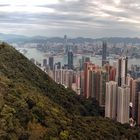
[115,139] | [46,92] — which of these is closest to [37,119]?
[115,139]

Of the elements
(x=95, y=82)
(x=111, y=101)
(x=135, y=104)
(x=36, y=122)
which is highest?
(x=36, y=122)

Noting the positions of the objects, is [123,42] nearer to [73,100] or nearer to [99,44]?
[99,44]

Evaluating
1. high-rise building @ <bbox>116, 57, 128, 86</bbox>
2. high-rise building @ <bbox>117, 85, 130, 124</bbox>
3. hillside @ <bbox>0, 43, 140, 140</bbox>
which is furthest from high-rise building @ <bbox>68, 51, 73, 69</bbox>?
hillside @ <bbox>0, 43, 140, 140</bbox>

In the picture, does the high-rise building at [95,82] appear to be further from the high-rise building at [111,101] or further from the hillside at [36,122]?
the hillside at [36,122]

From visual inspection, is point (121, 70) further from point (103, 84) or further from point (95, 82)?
point (103, 84)

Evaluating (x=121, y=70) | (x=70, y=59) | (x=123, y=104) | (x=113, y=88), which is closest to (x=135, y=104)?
(x=123, y=104)

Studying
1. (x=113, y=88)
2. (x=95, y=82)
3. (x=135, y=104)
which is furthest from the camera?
(x=95, y=82)

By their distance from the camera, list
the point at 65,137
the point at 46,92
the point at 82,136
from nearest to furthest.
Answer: the point at 65,137
the point at 82,136
the point at 46,92

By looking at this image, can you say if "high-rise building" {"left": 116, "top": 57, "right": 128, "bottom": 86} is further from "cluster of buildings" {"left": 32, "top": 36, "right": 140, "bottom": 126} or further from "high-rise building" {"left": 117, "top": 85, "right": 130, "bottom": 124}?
"high-rise building" {"left": 117, "top": 85, "right": 130, "bottom": 124}
